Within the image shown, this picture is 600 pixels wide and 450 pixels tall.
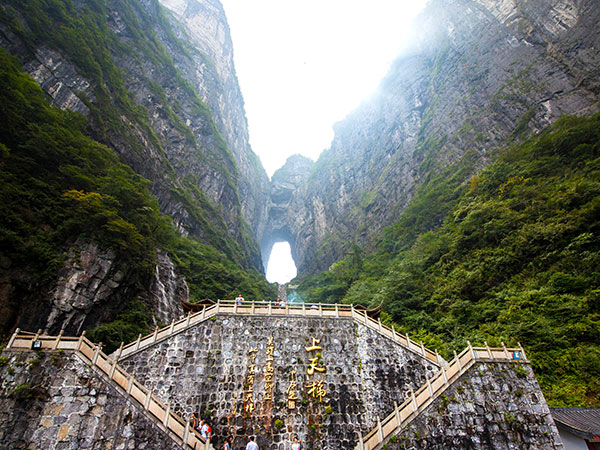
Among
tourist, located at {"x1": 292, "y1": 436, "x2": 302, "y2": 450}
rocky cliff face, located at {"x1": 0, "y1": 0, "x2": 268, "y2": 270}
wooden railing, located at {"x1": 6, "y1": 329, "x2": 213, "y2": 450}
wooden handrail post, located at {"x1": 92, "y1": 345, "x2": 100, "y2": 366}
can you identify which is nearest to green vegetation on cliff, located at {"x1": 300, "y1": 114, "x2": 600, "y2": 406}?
tourist, located at {"x1": 292, "y1": 436, "x2": 302, "y2": 450}

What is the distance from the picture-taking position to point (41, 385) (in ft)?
28.0

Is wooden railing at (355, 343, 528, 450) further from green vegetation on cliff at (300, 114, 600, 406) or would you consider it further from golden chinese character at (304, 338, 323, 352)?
golden chinese character at (304, 338, 323, 352)

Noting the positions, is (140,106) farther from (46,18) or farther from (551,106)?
(551,106)

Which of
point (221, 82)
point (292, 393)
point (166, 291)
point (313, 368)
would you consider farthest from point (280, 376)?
point (221, 82)

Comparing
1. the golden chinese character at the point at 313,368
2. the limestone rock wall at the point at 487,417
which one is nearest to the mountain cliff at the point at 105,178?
the golden chinese character at the point at 313,368

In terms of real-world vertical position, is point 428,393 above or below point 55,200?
below

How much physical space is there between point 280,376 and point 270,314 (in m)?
2.65

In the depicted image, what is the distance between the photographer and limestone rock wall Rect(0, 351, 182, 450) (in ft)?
26.6

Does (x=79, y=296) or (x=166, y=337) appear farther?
(x=79, y=296)

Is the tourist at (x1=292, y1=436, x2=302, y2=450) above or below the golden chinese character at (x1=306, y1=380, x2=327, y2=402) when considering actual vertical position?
below

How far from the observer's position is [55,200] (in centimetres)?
1566

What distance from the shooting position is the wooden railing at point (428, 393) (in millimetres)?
9789

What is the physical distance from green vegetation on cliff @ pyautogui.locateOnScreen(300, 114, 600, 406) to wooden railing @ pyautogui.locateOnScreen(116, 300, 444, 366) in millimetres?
2956

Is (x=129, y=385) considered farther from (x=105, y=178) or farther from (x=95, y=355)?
(x=105, y=178)
